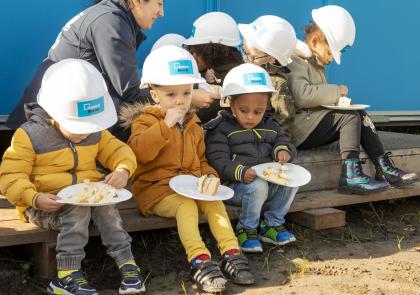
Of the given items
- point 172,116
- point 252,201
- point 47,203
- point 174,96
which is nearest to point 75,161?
point 47,203

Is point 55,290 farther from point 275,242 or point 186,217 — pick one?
point 275,242

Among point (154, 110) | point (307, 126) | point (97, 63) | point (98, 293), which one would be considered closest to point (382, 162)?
point (307, 126)

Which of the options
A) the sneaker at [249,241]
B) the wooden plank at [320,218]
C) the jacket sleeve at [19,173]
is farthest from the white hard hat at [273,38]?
the jacket sleeve at [19,173]

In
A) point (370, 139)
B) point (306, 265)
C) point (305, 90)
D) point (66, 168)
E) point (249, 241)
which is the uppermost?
point (305, 90)

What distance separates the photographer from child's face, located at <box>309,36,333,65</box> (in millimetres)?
4535

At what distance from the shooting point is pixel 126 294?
10.1ft

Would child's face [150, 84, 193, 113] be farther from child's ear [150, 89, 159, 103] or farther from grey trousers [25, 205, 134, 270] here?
grey trousers [25, 205, 134, 270]

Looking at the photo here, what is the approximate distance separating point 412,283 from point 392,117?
3.46 m

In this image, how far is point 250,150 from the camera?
12.9ft

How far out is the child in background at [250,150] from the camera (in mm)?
3746

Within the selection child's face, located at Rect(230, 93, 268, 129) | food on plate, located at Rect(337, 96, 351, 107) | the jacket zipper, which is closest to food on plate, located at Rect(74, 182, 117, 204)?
the jacket zipper

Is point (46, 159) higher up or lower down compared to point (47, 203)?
higher up

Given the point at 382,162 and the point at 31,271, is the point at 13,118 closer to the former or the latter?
the point at 31,271

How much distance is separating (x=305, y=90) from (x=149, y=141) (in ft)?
4.71
